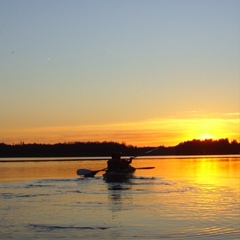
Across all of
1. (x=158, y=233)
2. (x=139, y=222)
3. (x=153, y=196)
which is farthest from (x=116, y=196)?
(x=158, y=233)

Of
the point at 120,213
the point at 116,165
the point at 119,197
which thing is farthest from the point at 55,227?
the point at 116,165

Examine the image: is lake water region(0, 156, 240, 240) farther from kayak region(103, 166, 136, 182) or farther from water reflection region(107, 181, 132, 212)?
kayak region(103, 166, 136, 182)

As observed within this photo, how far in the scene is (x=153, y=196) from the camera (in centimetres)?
2428

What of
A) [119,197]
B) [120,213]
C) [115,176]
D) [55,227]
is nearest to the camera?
[55,227]

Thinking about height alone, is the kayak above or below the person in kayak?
below

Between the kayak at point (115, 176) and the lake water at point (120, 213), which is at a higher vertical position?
the kayak at point (115, 176)

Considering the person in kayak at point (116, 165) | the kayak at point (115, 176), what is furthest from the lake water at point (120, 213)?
the person in kayak at point (116, 165)

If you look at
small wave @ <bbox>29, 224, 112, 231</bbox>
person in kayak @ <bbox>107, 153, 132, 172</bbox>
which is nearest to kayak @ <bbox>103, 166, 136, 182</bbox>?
person in kayak @ <bbox>107, 153, 132, 172</bbox>

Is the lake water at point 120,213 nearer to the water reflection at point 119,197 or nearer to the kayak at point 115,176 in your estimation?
the water reflection at point 119,197

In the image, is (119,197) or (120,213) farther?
(119,197)

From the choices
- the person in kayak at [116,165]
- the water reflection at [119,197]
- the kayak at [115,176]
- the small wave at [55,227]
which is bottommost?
the small wave at [55,227]

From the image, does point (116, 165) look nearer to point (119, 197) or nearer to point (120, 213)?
point (119, 197)

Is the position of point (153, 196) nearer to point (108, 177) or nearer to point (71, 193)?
point (71, 193)

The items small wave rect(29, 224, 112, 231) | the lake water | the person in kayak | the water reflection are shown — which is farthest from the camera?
the person in kayak
